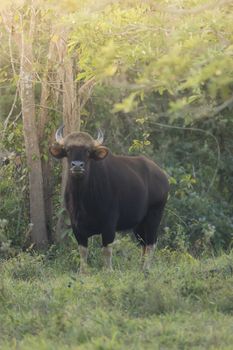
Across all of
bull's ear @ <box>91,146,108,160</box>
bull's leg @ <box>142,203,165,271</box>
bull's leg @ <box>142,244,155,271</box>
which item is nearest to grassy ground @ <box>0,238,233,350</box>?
bull's leg @ <box>142,244,155,271</box>

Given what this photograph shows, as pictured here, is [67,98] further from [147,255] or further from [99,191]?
[147,255]

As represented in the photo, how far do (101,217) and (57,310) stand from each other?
13.1 feet

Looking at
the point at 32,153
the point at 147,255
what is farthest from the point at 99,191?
the point at 32,153

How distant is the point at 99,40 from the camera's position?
359 inches

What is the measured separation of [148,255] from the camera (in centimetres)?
1188

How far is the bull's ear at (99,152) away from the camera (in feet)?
37.4

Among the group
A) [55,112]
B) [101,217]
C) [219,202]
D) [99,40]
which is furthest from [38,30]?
[219,202]

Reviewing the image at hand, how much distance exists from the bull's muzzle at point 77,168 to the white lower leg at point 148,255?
4.24 feet

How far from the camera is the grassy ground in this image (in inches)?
276

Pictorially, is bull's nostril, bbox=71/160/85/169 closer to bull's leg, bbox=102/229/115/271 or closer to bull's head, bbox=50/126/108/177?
bull's head, bbox=50/126/108/177

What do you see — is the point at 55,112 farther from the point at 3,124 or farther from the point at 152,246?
the point at 152,246

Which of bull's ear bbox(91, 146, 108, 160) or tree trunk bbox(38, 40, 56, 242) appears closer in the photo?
bull's ear bbox(91, 146, 108, 160)

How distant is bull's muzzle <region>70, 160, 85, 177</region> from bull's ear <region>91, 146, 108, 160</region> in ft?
1.12

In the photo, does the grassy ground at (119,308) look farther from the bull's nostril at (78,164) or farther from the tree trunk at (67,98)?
the tree trunk at (67,98)
